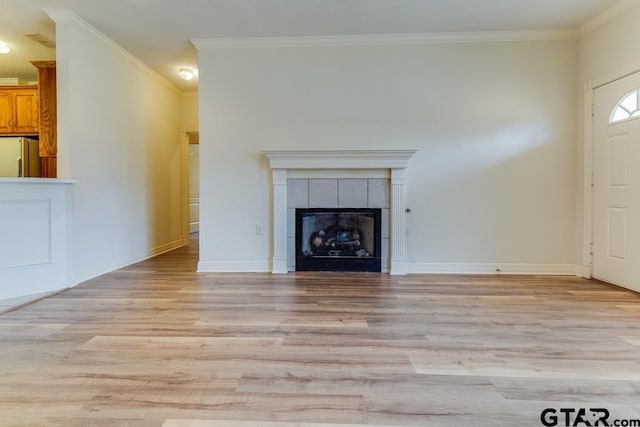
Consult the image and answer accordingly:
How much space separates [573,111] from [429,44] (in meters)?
1.83

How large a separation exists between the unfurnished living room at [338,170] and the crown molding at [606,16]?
18 millimetres

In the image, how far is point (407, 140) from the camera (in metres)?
4.05

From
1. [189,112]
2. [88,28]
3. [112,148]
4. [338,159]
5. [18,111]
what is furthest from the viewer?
[189,112]

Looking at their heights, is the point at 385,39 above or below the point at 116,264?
above

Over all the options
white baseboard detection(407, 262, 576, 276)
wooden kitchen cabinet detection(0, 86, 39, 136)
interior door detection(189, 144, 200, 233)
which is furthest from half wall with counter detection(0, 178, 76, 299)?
interior door detection(189, 144, 200, 233)

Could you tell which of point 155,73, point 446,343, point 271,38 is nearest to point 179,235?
point 155,73

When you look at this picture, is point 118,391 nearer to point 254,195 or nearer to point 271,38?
point 254,195

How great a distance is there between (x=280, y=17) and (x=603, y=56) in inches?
134

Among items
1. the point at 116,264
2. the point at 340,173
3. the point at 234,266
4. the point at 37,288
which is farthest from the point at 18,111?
the point at 340,173

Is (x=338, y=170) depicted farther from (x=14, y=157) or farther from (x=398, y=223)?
(x=14, y=157)

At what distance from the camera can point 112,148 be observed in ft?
13.8

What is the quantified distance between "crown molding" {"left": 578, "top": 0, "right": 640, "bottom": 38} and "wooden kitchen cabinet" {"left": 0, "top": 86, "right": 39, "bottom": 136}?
6760 mm

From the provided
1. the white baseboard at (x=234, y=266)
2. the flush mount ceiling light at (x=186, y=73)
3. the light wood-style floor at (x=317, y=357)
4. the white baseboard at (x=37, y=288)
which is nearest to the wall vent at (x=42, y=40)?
the flush mount ceiling light at (x=186, y=73)

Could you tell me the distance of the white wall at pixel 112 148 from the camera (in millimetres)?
3506
